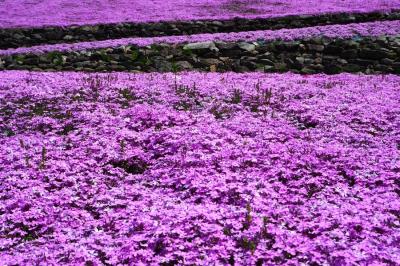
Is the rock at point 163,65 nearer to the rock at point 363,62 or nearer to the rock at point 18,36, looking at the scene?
the rock at point 363,62

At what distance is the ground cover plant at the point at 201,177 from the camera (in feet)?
18.7

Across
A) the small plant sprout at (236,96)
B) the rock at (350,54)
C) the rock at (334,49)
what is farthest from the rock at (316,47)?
the small plant sprout at (236,96)

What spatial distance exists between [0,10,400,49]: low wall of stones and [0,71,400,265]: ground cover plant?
1889 centimetres

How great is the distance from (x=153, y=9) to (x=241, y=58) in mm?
21928

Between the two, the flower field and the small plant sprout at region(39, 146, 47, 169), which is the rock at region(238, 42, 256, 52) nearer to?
the flower field

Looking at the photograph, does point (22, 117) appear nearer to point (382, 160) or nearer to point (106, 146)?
point (106, 146)

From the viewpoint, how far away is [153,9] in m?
40.1

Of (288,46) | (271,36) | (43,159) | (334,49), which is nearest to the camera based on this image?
(43,159)

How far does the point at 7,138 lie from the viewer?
33.8 ft

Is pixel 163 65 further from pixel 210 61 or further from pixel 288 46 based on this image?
pixel 288 46

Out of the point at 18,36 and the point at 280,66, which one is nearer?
the point at 280,66

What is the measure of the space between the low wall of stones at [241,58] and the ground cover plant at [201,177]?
19.1 ft

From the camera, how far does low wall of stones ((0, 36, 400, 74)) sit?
62.9 ft

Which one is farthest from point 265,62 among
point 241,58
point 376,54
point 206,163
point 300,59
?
point 206,163
